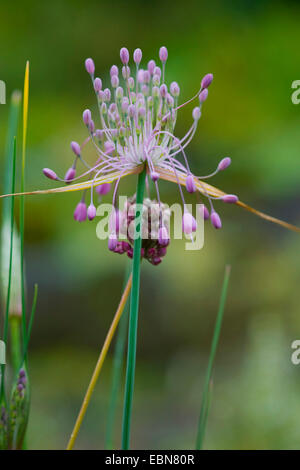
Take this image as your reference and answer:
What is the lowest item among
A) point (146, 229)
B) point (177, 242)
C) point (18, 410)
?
point (18, 410)

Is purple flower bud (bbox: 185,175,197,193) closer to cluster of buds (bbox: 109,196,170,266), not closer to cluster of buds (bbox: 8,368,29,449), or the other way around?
cluster of buds (bbox: 109,196,170,266)

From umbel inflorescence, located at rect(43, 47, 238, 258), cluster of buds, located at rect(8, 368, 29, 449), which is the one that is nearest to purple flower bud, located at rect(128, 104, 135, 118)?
umbel inflorescence, located at rect(43, 47, 238, 258)

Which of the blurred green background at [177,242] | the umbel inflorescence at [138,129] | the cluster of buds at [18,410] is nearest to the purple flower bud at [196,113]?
the umbel inflorescence at [138,129]

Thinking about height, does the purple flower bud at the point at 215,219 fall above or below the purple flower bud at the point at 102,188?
below

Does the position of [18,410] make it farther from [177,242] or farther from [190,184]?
[177,242]

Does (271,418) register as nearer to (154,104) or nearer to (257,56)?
(154,104)

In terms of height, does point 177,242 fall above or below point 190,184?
above

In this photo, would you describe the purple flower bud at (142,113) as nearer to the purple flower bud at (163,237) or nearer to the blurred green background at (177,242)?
the purple flower bud at (163,237)

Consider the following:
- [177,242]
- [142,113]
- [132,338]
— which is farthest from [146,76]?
[177,242]

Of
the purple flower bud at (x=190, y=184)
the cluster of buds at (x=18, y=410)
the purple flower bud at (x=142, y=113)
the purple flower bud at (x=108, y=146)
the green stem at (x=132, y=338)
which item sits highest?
the purple flower bud at (x=142, y=113)

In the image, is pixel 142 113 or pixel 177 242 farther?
pixel 177 242
